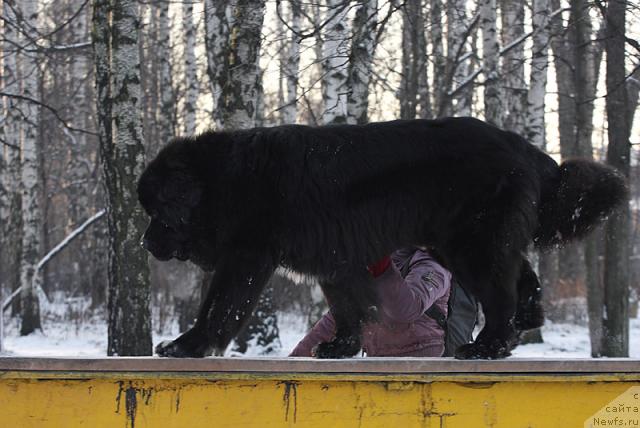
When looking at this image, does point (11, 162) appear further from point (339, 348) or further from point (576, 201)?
point (576, 201)

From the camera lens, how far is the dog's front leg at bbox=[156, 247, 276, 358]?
3.66 meters

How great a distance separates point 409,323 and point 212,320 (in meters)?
1.15

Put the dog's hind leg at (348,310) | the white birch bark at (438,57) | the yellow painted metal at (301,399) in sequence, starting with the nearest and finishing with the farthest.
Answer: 1. the yellow painted metal at (301,399)
2. the dog's hind leg at (348,310)
3. the white birch bark at (438,57)

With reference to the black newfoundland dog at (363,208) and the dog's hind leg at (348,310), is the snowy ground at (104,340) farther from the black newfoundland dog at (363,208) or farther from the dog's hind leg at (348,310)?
the black newfoundland dog at (363,208)

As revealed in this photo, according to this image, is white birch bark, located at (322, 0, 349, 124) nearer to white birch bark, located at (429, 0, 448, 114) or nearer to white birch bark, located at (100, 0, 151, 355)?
white birch bark, located at (100, 0, 151, 355)

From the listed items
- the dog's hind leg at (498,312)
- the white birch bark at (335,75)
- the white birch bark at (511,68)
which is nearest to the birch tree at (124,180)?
the white birch bark at (335,75)

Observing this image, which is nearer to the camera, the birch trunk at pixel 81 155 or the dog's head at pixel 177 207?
the dog's head at pixel 177 207

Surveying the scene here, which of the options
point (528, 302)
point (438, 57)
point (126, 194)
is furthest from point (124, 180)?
point (438, 57)

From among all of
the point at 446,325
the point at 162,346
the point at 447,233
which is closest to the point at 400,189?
the point at 447,233

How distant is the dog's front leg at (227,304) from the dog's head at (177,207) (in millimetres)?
320

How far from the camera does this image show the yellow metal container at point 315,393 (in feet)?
10.3

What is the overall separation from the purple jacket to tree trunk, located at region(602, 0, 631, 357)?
17.8 feet

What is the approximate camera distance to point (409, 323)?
13.9 ft

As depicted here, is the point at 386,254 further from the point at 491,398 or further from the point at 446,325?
the point at 491,398
